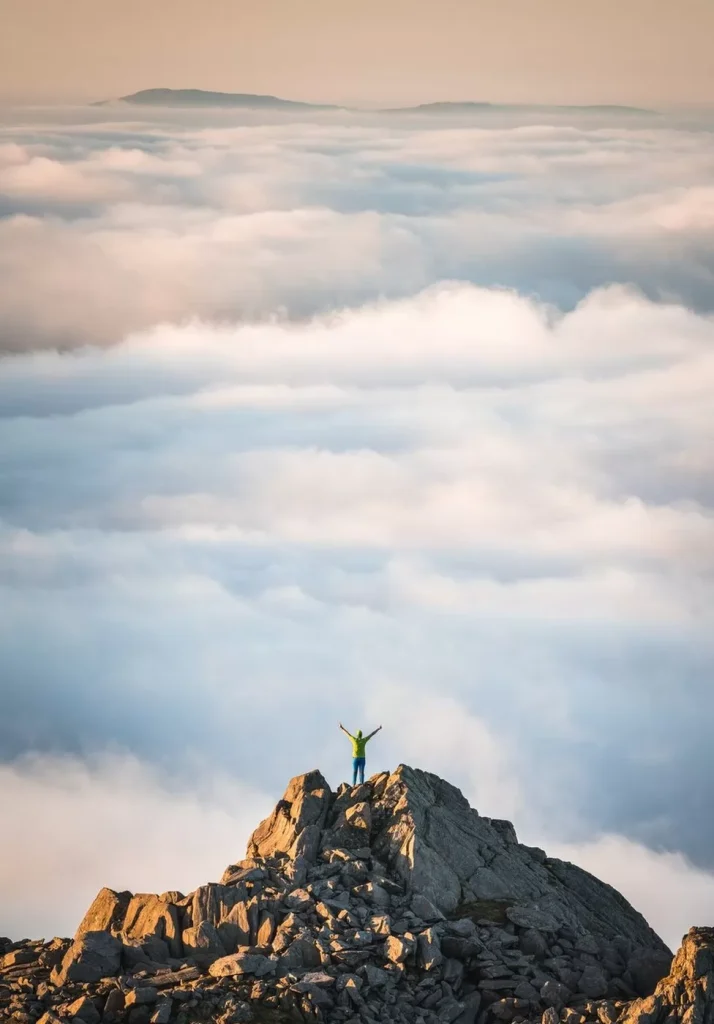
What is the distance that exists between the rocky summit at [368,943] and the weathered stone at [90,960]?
0.23ft

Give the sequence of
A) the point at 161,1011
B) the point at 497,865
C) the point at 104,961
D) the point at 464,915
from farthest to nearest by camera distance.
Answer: the point at 497,865, the point at 464,915, the point at 104,961, the point at 161,1011

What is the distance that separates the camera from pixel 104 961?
240ft

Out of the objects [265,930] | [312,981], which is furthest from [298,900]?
[312,981]

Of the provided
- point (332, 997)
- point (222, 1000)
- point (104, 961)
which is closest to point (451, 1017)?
point (332, 997)

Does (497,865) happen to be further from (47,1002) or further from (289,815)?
(47,1002)

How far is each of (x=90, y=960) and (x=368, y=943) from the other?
12.7 metres

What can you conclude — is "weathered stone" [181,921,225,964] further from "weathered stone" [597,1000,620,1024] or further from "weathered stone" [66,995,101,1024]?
"weathered stone" [597,1000,620,1024]

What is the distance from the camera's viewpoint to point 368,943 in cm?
7250

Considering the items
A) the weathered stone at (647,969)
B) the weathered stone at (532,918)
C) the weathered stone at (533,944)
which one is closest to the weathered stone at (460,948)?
the weathered stone at (533,944)

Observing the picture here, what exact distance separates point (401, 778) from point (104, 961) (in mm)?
19481

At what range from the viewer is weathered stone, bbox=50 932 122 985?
72.5 m

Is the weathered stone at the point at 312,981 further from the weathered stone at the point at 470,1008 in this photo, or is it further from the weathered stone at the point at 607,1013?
the weathered stone at the point at 607,1013

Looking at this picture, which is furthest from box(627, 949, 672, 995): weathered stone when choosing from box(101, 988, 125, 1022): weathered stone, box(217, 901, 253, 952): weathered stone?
box(101, 988, 125, 1022): weathered stone

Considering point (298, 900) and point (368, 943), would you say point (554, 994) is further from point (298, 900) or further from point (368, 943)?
point (298, 900)
